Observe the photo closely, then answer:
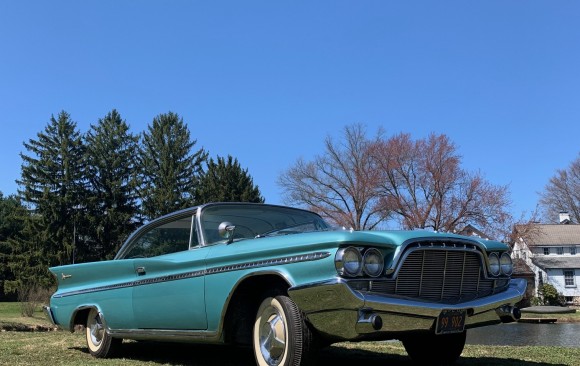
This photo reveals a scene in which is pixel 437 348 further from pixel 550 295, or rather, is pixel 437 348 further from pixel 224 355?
pixel 550 295

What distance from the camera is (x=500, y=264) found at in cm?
475

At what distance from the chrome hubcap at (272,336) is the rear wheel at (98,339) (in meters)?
2.58

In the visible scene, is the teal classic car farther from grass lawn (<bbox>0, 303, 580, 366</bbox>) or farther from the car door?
grass lawn (<bbox>0, 303, 580, 366</bbox>)

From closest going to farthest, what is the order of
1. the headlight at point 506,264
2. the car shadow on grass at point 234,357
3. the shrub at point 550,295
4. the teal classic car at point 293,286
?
the teal classic car at point 293,286 < the headlight at point 506,264 < the car shadow on grass at point 234,357 < the shrub at point 550,295

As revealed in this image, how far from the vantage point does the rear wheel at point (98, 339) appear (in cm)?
618

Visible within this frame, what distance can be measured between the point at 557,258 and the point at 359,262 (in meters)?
57.2

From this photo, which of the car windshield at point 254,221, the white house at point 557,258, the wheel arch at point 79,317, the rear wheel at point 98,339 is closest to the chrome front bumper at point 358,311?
the car windshield at point 254,221

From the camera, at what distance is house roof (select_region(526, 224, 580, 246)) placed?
5432cm

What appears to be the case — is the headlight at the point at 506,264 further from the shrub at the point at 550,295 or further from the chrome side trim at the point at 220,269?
the shrub at the point at 550,295

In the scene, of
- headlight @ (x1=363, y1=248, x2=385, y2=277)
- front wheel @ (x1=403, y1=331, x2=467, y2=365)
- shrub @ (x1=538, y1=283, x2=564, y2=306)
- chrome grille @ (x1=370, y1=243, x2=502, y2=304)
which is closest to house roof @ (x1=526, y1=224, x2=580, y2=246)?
shrub @ (x1=538, y1=283, x2=564, y2=306)

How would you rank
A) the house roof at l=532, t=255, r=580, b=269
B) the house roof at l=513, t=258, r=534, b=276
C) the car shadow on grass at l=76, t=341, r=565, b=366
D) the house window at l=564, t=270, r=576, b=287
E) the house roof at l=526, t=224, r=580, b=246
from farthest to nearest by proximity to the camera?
the house roof at l=526, t=224, r=580, b=246 → the house roof at l=532, t=255, r=580, b=269 → the house window at l=564, t=270, r=576, b=287 → the house roof at l=513, t=258, r=534, b=276 → the car shadow on grass at l=76, t=341, r=565, b=366

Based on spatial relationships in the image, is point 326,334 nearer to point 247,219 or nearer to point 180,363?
point 247,219

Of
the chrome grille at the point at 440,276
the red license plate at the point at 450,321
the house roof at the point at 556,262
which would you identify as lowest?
the house roof at the point at 556,262

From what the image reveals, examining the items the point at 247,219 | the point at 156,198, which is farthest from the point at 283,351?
the point at 156,198
